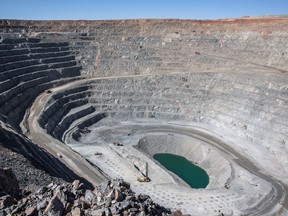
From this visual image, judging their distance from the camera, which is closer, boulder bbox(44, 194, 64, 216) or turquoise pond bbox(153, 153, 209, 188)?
boulder bbox(44, 194, 64, 216)

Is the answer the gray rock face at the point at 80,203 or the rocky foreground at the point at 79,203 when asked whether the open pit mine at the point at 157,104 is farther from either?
the gray rock face at the point at 80,203

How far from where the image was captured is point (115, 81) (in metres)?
62.9

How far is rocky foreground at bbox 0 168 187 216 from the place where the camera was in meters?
14.3

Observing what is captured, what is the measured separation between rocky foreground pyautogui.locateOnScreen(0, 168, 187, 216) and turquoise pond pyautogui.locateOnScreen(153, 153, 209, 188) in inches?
1058

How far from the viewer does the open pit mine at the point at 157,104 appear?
36.3m

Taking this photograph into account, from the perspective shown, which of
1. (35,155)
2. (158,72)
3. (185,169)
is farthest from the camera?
(158,72)

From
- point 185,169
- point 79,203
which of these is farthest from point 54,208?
point 185,169

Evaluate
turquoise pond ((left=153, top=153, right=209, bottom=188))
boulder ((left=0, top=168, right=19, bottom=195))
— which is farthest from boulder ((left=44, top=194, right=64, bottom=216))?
turquoise pond ((left=153, top=153, right=209, bottom=188))

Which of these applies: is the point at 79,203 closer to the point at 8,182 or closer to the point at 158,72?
the point at 8,182

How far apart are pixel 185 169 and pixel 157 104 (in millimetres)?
17395

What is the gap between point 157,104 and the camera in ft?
200

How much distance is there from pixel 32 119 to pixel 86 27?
35.9 metres

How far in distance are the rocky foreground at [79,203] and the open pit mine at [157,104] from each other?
40.6 ft

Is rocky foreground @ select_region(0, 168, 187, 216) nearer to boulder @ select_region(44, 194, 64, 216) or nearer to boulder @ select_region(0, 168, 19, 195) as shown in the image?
boulder @ select_region(44, 194, 64, 216)
